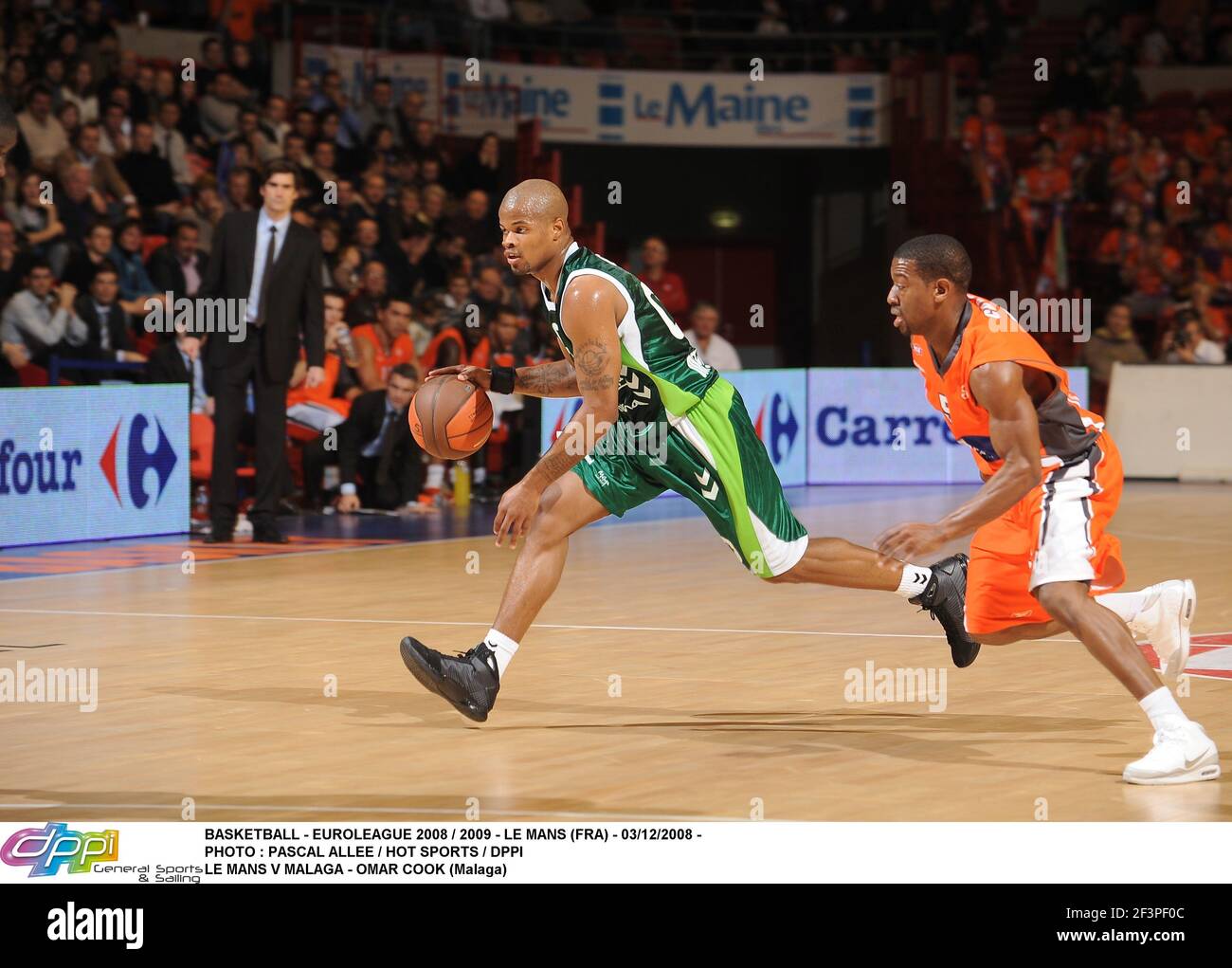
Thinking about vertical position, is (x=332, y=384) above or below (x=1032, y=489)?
above

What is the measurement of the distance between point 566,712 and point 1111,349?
536 inches

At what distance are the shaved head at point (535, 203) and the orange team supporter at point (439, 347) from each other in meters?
9.08

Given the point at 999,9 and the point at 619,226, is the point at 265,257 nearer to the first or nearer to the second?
the point at 619,226

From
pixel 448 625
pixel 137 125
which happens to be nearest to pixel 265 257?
pixel 448 625

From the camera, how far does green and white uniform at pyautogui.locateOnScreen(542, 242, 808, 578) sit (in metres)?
6.93

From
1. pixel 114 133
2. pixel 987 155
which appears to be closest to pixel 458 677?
pixel 114 133

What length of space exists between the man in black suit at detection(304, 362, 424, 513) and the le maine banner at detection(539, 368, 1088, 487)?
3.99 metres

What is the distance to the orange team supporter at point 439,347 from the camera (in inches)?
637

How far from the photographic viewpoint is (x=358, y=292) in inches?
650

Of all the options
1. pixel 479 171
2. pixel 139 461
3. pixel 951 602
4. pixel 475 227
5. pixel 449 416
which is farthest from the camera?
pixel 479 171

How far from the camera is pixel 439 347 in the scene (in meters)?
16.2

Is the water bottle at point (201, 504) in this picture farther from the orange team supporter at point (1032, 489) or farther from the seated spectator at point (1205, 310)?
the seated spectator at point (1205, 310)

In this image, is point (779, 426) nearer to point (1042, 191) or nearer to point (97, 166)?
point (97, 166)
